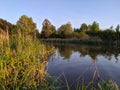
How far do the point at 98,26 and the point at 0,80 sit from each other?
164ft

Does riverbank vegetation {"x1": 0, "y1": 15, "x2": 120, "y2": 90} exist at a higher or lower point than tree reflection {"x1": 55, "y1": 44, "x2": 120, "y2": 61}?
higher

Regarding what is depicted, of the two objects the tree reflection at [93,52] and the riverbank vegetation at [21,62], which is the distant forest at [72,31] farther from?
the riverbank vegetation at [21,62]


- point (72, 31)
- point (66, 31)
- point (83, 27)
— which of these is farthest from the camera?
point (83, 27)

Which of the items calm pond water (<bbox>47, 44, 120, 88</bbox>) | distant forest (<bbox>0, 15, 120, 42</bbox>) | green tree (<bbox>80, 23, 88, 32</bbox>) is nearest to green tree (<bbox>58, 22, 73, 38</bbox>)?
distant forest (<bbox>0, 15, 120, 42</bbox>)

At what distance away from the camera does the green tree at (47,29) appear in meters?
58.9

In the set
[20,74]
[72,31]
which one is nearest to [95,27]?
[72,31]

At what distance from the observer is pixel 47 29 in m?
59.7

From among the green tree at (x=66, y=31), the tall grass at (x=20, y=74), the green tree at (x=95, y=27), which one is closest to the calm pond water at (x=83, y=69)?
the tall grass at (x=20, y=74)

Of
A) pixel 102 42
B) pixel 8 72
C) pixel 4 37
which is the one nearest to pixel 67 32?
pixel 102 42

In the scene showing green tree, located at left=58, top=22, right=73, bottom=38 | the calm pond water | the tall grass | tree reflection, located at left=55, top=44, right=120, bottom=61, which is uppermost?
green tree, located at left=58, top=22, right=73, bottom=38

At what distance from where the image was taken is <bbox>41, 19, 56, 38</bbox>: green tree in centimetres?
5894

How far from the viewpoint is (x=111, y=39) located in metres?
40.9

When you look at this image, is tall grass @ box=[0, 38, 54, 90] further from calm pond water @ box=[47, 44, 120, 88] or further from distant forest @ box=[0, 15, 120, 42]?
distant forest @ box=[0, 15, 120, 42]

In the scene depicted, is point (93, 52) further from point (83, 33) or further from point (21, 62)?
point (83, 33)
